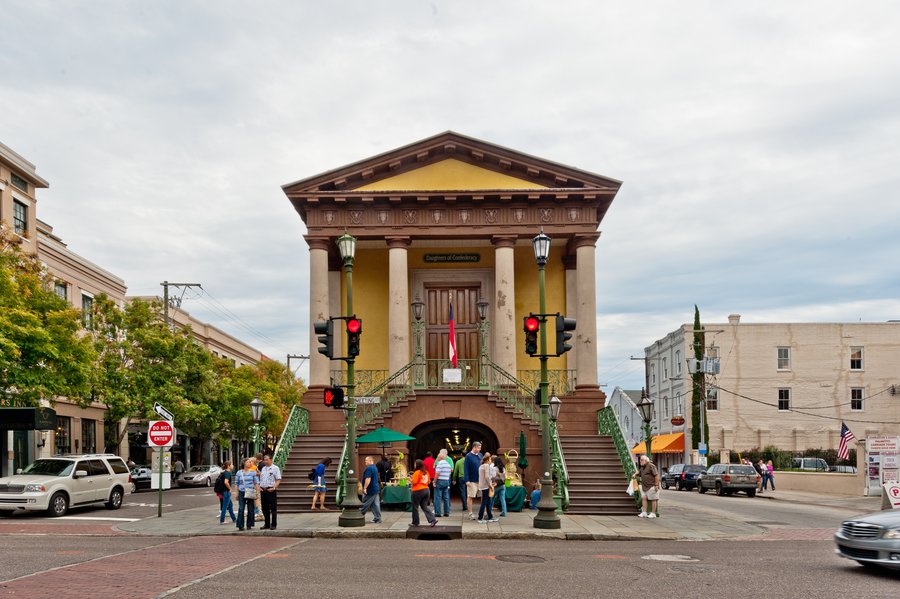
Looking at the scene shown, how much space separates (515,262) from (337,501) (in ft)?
37.0

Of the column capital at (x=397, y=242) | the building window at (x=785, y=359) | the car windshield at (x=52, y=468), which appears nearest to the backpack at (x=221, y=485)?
the car windshield at (x=52, y=468)

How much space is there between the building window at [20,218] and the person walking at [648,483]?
28.8 metres

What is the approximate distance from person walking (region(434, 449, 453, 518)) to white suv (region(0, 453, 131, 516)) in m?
10.4

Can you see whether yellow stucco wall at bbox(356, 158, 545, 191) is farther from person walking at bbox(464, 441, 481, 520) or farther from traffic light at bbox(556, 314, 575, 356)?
person walking at bbox(464, 441, 481, 520)

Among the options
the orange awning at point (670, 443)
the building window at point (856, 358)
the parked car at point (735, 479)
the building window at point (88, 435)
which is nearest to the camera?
the parked car at point (735, 479)

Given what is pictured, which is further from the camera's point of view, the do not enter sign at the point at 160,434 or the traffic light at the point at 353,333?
the do not enter sign at the point at 160,434

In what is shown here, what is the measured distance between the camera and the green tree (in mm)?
26469

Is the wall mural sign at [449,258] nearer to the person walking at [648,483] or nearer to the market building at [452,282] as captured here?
the market building at [452,282]

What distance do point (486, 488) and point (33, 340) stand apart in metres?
15.7

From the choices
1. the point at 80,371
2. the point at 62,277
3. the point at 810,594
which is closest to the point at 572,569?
the point at 810,594

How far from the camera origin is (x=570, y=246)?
93.4 feet

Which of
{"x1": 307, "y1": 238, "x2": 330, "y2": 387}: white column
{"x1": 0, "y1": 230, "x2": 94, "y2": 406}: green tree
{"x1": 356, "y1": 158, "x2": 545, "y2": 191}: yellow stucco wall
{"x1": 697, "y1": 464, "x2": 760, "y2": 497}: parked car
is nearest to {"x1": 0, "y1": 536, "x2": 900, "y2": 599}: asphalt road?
{"x1": 307, "y1": 238, "x2": 330, "y2": 387}: white column

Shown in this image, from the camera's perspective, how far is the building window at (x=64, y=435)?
42.3 metres

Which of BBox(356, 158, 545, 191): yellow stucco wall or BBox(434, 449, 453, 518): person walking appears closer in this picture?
BBox(434, 449, 453, 518): person walking
